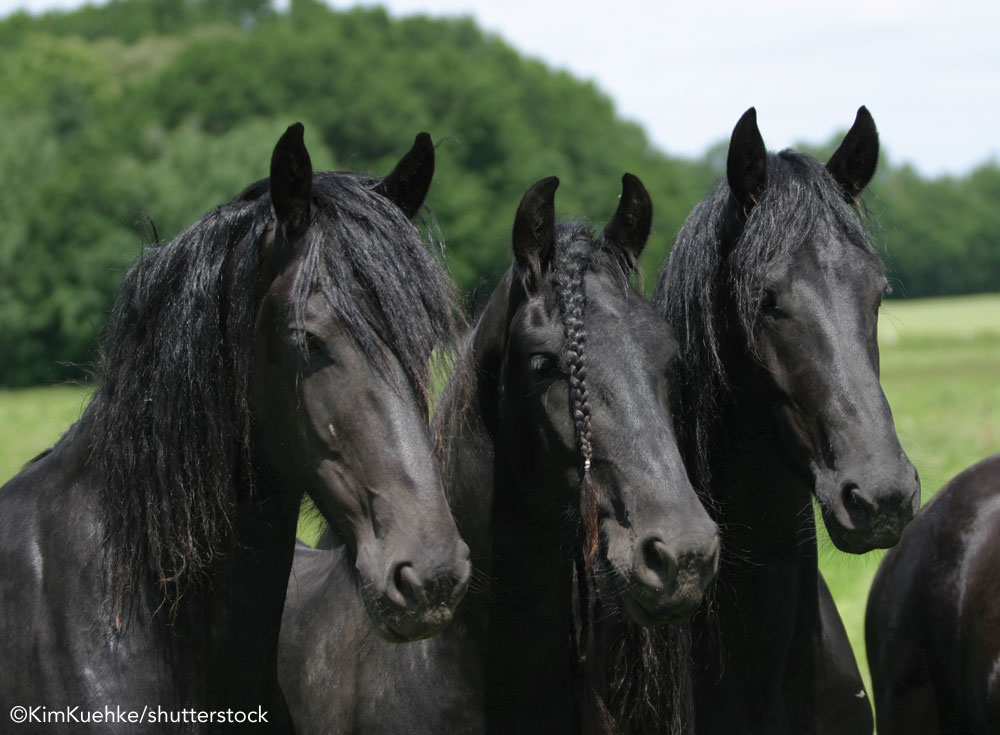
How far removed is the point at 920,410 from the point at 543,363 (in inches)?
802

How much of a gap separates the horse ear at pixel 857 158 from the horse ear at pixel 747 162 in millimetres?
295

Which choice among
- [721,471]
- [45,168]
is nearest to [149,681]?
[721,471]

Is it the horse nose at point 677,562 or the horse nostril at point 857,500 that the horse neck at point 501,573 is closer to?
the horse nose at point 677,562

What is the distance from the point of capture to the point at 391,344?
285 centimetres

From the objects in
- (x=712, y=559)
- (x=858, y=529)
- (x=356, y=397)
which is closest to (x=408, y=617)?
(x=356, y=397)

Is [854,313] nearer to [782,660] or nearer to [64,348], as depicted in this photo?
[782,660]

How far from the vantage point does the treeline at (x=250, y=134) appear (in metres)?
37.2

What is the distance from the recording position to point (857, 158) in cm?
395

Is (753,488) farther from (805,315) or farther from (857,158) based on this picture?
(857,158)

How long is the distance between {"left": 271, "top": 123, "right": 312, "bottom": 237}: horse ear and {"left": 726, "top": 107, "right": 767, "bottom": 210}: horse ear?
155 centimetres

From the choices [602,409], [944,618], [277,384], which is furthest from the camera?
[944,618]

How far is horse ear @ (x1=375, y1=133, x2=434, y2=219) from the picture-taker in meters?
3.19

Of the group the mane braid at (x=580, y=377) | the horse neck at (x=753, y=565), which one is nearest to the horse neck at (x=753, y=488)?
the horse neck at (x=753, y=565)

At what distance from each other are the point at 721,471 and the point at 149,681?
2.03m
